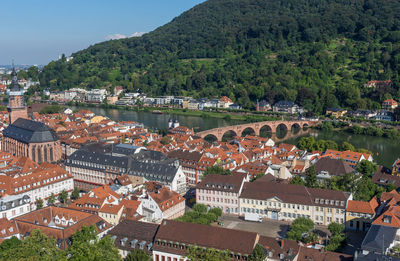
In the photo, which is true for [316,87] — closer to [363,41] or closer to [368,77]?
[368,77]

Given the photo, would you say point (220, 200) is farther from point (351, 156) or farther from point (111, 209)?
point (351, 156)

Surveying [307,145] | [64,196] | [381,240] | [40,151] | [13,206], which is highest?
[40,151]

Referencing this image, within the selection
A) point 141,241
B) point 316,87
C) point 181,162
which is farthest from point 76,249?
point 316,87

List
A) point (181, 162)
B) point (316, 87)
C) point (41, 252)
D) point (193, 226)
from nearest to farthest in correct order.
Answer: point (41, 252) < point (193, 226) < point (181, 162) < point (316, 87)

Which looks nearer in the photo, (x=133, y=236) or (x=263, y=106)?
(x=133, y=236)

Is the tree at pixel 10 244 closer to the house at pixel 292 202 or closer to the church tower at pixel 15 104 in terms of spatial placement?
the house at pixel 292 202

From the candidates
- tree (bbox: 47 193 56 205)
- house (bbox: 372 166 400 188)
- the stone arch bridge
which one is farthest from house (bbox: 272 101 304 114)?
tree (bbox: 47 193 56 205)

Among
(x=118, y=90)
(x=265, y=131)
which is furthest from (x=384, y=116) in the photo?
(x=118, y=90)

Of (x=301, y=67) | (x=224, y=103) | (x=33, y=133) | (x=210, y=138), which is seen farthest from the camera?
(x=301, y=67)

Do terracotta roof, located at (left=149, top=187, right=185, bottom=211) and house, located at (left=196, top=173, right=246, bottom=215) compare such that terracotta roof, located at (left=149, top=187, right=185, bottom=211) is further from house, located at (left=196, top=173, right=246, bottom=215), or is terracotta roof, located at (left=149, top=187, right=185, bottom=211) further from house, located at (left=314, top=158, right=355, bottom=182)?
house, located at (left=314, top=158, right=355, bottom=182)
